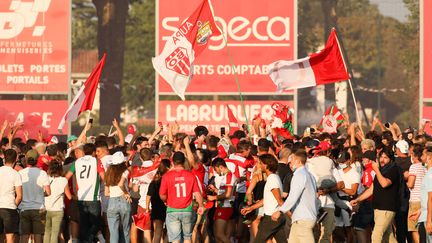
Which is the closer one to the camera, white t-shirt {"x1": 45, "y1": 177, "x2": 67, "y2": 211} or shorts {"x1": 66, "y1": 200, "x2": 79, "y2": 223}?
white t-shirt {"x1": 45, "y1": 177, "x2": 67, "y2": 211}

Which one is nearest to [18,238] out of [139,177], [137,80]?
[139,177]

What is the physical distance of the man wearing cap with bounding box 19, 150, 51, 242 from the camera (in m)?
23.9

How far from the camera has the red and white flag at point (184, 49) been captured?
106 ft

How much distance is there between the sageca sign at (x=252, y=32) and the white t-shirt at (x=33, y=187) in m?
14.6

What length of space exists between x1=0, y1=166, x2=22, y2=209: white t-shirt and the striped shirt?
5.93 meters

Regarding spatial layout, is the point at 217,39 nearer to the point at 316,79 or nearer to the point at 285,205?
the point at 316,79

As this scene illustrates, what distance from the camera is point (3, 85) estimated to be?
3925cm

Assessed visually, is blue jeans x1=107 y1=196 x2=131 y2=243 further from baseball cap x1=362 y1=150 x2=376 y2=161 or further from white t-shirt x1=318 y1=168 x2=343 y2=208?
baseball cap x1=362 y1=150 x2=376 y2=161

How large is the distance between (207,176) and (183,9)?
14113 mm

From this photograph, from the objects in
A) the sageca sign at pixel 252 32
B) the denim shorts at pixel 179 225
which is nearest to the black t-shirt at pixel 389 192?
the denim shorts at pixel 179 225

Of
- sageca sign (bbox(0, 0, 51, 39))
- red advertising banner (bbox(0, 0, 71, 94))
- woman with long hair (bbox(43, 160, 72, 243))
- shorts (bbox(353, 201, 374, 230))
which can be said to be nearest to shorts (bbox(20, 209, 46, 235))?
woman with long hair (bbox(43, 160, 72, 243))

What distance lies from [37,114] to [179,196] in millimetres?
16296

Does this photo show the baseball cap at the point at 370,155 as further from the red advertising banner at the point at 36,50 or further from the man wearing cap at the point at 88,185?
the red advertising banner at the point at 36,50

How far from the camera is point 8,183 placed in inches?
922
